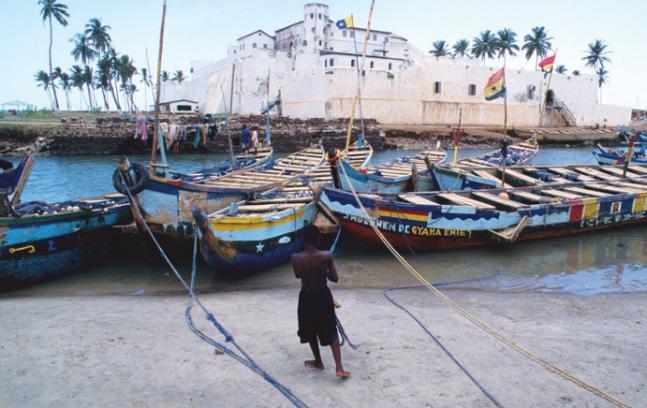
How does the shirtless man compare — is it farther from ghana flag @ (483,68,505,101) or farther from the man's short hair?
ghana flag @ (483,68,505,101)

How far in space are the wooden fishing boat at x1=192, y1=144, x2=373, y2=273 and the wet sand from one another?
1.06 meters

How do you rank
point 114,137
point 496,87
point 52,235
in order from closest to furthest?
point 52,235
point 496,87
point 114,137

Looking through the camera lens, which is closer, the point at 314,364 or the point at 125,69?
the point at 314,364

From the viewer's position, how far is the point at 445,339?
17.1 feet

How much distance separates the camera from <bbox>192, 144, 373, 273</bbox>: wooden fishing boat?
25.0 feet

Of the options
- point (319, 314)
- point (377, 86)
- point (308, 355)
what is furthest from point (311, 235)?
point (377, 86)

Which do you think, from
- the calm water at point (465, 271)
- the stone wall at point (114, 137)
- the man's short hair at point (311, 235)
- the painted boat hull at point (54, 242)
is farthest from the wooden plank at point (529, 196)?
the stone wall at point (114, 137)

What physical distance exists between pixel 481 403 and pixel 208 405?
2.39m

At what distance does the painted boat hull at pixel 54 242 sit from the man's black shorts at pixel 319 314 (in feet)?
20.6

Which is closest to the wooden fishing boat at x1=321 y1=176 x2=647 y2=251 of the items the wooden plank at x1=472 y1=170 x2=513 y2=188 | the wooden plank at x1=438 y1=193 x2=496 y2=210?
the wooden plank at x1=438 y1=193 x2=496 y2=210

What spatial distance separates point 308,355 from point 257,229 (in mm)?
3579

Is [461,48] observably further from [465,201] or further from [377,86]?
[465,201]

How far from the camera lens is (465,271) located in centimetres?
907

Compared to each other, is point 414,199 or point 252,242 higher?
point 414,199
